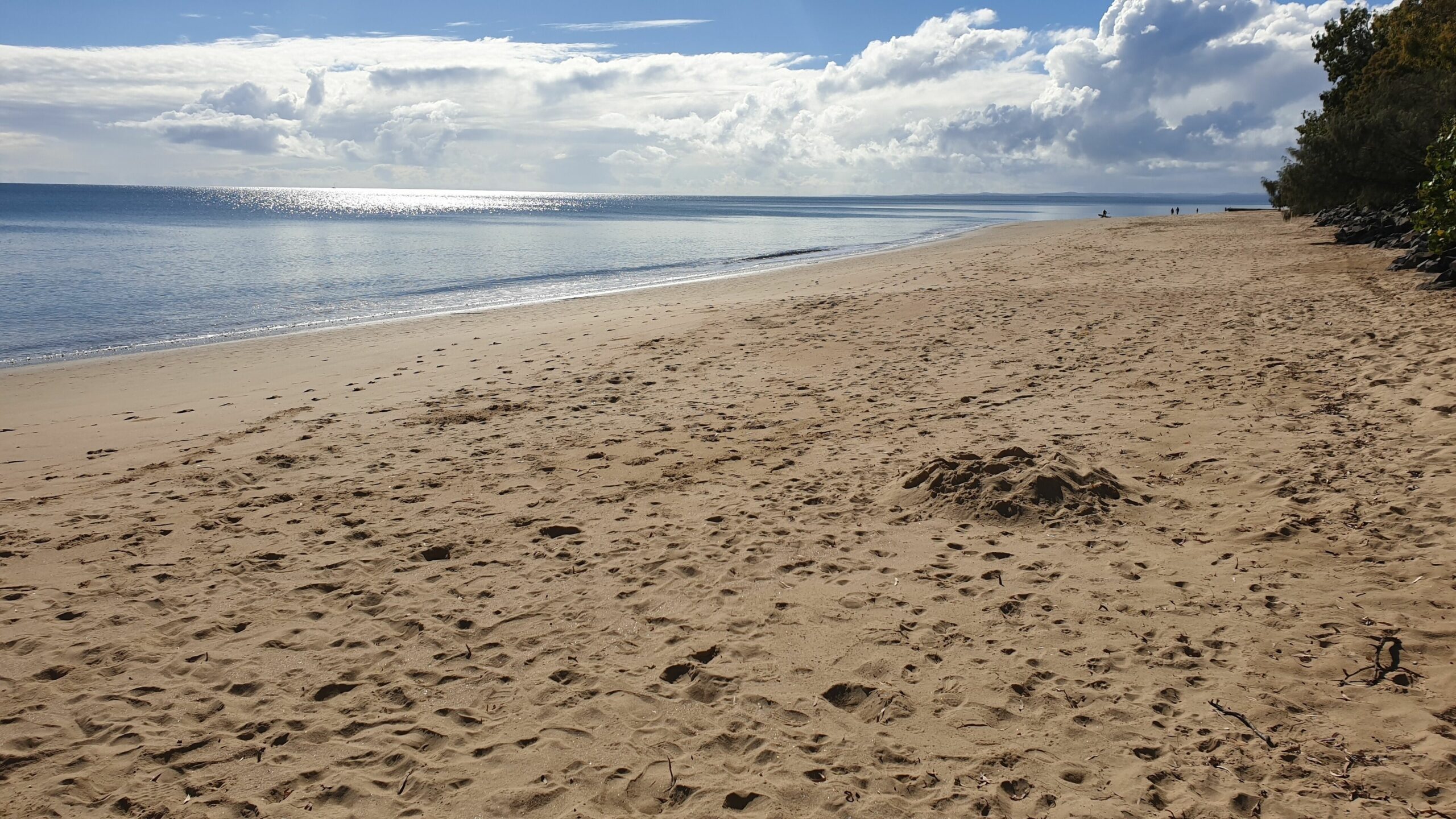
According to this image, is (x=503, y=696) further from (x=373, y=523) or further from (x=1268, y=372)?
(x=1268, y=372)

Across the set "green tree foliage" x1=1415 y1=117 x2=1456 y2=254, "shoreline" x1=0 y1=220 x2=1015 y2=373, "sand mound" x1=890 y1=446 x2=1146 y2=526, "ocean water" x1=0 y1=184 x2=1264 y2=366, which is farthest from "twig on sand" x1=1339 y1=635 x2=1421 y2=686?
"ocean water" x1=0 y1=184 x2=1264 y2=366

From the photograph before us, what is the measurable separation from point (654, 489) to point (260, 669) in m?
3.49

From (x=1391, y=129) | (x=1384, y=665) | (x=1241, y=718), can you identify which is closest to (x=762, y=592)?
(x=1241, y=718)

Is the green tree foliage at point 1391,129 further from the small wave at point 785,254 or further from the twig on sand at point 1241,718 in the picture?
the twig on sand at point 1241,718

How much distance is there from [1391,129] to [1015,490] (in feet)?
93.0

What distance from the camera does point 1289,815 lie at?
131 inches

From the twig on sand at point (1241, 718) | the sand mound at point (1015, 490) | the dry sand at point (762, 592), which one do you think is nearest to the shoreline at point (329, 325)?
the dry sand at point (762, 592)

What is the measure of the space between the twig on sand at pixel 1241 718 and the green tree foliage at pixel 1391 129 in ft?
91.2

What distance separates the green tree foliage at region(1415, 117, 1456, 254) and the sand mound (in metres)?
12.3

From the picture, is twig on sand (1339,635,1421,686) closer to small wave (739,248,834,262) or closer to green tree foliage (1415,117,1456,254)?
green tree foliage (1415,117,1456,254)

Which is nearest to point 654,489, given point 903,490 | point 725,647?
point 903,490

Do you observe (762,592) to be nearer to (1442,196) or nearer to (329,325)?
(1442,196)

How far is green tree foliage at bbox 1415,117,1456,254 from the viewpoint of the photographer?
14.1m

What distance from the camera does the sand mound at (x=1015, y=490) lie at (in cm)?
643
